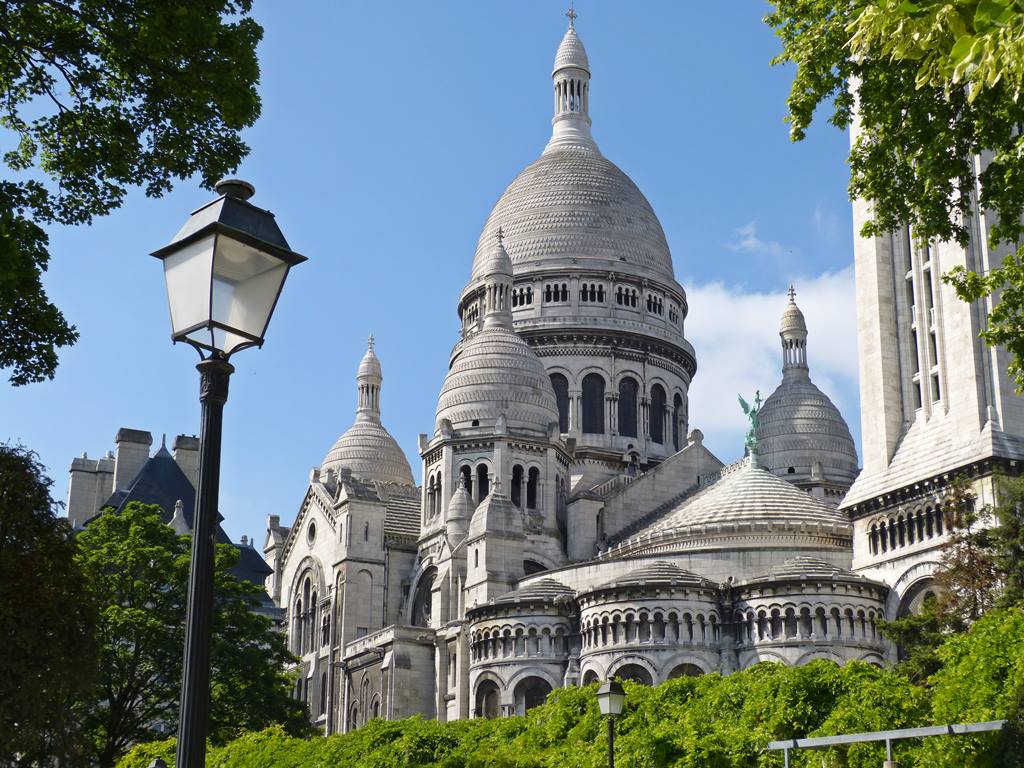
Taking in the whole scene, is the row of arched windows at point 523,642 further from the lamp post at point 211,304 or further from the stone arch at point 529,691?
the lamp post at point 211,304

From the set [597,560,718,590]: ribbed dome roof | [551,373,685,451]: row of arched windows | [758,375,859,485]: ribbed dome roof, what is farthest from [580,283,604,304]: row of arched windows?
[597,560,718,590]: ribbed dome roof

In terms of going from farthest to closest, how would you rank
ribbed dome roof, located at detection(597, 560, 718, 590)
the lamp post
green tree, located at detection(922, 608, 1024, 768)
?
1. ribbed dome roof, located at detection(597, 560, 718, 590)
2. green tree, located at detection(922, 608, 1024, 768)
3. the lamp post

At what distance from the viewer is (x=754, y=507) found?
62.5 meters

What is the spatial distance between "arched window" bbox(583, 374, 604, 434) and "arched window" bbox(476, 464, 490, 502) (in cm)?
1310

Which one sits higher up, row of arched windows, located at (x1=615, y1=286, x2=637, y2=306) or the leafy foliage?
row of arched windows, located at (x1=615, y1=286, x2=637, y2=306)

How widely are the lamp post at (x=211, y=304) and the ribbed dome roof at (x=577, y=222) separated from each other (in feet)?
254

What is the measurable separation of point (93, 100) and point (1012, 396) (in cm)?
3983

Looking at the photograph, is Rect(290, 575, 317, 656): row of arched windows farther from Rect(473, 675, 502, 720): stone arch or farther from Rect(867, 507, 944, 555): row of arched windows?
Rect(867, 507, 944, 555): row of arched windows

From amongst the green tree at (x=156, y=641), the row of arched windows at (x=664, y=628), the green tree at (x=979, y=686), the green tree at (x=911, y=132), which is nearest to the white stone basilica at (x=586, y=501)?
the row of arched windows at (x=664, y=628)

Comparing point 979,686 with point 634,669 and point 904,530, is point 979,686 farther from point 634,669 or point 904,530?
point 634,669

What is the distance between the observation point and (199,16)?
17.7m

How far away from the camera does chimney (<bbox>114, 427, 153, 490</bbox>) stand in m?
76.8

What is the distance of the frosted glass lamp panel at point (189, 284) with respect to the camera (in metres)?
10.1

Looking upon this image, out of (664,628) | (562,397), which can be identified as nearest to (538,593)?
(664,628)
